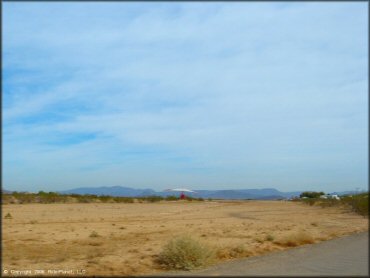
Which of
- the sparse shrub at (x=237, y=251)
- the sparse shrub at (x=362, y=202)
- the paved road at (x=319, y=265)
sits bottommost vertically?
the sparse shrub at (x=237, y=251)

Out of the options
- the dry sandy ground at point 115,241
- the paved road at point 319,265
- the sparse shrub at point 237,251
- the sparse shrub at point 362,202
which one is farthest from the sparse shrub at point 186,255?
the sparse shrub at point 362,202

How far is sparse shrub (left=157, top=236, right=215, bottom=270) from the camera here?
13.5 m

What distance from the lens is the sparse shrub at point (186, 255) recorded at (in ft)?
44.1

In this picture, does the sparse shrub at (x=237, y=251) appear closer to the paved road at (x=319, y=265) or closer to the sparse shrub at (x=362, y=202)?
Result: the paved road at (x=319, y=265)

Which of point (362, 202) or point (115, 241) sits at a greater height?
point (362, 202)

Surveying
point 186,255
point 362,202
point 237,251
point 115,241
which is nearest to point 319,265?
point 362,202

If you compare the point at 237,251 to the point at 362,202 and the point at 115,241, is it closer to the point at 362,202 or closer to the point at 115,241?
the point at 115,241

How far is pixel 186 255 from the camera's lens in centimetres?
1357

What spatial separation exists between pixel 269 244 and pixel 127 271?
697 cm

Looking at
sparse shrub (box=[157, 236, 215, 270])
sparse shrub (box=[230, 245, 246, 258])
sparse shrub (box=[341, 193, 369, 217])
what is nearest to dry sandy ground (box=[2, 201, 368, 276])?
sparse shrub (box=[230, 245, 246, 258])

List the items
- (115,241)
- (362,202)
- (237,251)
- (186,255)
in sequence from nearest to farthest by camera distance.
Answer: (362,202), (186,255), (237,251), (115,241)

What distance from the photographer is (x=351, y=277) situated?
759 centimetres

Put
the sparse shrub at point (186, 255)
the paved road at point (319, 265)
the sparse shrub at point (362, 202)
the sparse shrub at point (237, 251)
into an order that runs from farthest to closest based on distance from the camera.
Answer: the sparse shrub at point (237, 251)
the sparse shrub at point (186, 255)
the paved road at point (319, 265)
the sparse shrub at point (362, 202)

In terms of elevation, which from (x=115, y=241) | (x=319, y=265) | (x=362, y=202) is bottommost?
(x=115, y=241)
